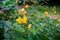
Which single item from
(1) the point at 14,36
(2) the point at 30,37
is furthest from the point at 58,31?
(1) the point at 14,36

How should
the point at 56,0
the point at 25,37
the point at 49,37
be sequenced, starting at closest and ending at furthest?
the point at 25,37 < the point at 49,37 < the point at 56,0

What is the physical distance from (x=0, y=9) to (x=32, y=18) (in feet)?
2.23

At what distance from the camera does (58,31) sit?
2.82m

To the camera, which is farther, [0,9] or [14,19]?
[14,19]

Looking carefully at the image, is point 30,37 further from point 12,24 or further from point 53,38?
point 53,38

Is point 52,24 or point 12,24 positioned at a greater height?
point 12,24

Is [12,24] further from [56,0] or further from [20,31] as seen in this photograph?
[56,0]

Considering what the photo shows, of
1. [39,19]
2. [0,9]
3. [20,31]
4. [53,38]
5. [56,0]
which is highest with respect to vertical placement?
[0,9]

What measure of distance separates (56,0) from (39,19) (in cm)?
605

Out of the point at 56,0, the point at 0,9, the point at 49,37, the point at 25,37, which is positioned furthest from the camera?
the point at 56,0

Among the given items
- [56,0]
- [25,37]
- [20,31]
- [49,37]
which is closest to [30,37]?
[25,37]

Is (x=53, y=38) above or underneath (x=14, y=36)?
underneath

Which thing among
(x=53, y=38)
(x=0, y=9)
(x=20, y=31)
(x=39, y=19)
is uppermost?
(x=0, y=9)

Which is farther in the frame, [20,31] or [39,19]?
[39,19]
